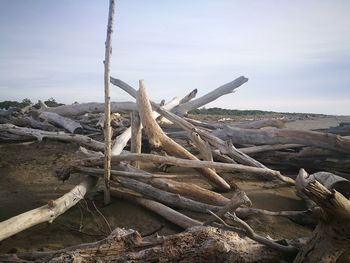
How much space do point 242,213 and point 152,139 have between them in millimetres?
1741

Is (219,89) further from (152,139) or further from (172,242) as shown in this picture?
(172,242)

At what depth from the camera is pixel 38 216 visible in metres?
3.15

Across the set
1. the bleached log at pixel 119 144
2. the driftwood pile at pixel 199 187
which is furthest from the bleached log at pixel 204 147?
the bleached log at pixel 119 144

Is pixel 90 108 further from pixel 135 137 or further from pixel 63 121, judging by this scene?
pixel 135 137

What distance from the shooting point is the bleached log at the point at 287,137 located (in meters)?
5.80

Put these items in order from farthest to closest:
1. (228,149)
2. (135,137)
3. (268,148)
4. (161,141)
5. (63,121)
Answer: (63,121), (268,148), (135,137), (228,149), (161,141)

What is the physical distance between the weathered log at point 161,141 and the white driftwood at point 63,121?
171 inches

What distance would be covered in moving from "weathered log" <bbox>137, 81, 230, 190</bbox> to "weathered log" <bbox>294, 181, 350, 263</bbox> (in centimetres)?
265

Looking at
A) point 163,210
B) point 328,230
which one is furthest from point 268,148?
point 328,230

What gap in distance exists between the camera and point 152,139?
4.97 metres

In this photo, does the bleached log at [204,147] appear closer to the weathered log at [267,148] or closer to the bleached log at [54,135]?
the weathered log at [267,148]

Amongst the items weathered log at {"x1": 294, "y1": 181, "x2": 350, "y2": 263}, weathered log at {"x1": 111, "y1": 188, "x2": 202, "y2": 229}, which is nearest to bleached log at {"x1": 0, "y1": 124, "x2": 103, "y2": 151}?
weathered log at {"x1": 111, "y1": 188, "x2": 202, "y2": 229}

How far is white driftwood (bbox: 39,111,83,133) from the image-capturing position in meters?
9.14

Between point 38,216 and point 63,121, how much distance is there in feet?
21.9
